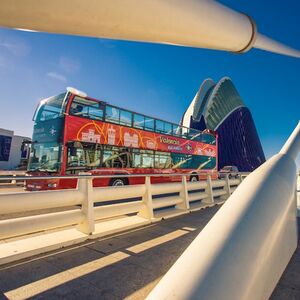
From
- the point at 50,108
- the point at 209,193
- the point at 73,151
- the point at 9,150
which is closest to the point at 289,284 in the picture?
the point at 209,193

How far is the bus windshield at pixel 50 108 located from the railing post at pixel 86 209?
710cm

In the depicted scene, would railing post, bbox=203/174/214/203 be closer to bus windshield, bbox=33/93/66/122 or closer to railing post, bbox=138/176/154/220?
railing post, bbox=138/176/154/220

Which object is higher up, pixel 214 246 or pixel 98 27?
pixel 98 27

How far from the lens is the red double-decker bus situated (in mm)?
10555

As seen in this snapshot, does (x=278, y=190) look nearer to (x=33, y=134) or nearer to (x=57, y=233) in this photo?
(x=57, y=233)

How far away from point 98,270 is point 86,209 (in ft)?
5.02

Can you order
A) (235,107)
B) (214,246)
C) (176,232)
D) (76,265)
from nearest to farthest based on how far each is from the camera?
(214,246), (76,265), (176,232), (235,107)

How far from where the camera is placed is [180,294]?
1.37 metres

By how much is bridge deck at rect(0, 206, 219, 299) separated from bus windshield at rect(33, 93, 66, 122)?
795 centimetres

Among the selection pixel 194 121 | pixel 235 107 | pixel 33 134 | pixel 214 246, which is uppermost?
pixel 235 107

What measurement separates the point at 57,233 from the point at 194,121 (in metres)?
53.2

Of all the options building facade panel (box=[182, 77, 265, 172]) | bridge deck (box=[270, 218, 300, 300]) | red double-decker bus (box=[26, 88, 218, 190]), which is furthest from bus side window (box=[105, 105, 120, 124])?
building facade panel (box=[182, 77, 265, 172])

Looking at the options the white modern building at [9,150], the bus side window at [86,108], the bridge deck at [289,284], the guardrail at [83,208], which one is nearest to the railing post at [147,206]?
the guardrail at [83,208]

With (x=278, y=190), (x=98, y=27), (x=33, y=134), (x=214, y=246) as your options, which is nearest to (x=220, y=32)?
(x=98, y=27)
